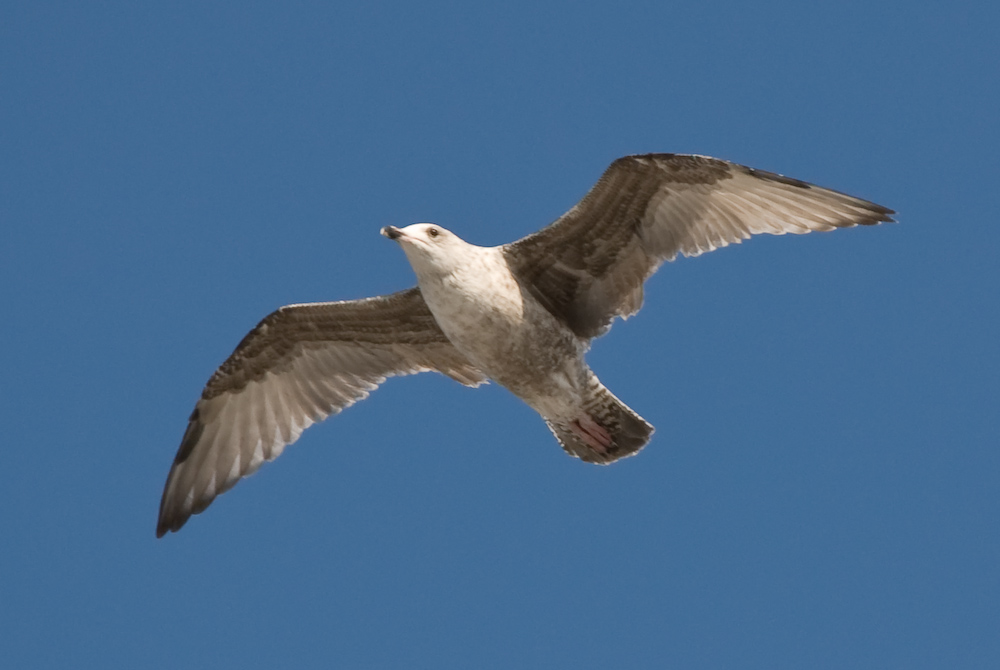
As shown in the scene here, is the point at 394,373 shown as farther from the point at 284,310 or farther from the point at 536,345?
the point at 536,345

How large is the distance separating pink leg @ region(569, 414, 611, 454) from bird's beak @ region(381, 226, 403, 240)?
80.5 inches

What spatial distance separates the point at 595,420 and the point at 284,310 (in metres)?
2.51

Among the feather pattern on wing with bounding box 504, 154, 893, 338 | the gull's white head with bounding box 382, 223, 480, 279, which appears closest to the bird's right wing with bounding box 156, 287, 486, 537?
the feather pattern on wing with bounding box 504, 154, 893, 338

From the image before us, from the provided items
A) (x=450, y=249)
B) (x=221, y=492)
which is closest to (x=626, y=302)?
(x=450, y=249)

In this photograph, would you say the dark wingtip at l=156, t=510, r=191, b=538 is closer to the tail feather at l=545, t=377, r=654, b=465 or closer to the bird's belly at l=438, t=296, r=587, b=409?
the bird's belly at l=438, t=296, r=587, b=409

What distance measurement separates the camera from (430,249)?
8.88 m

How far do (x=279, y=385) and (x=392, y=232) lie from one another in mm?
2419

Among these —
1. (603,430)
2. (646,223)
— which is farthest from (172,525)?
(646,223)

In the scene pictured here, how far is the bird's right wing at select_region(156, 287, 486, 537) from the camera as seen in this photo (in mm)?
10281

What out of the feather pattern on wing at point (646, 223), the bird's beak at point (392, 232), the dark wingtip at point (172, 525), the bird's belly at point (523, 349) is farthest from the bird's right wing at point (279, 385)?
the bird's beak at point (392, 232)

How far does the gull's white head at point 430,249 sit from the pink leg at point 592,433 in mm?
1613

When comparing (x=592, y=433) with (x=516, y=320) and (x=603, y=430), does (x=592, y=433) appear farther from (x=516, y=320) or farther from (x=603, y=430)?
(x=516, y=320)

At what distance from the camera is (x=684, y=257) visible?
9375mm

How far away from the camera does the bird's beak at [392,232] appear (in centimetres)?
873
